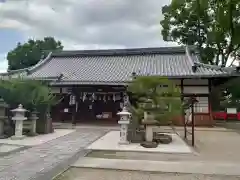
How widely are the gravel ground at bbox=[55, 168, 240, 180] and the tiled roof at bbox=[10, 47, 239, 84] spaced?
10064mm

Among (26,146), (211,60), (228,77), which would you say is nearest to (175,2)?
(26,146)

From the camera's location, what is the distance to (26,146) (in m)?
7.60

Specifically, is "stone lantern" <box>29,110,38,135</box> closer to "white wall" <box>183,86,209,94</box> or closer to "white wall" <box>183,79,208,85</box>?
"white wall" <box>183,86,209,94</box>

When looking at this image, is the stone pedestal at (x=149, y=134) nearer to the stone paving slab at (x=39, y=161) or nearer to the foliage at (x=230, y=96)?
the stone paving slab at (x=39, y=161)

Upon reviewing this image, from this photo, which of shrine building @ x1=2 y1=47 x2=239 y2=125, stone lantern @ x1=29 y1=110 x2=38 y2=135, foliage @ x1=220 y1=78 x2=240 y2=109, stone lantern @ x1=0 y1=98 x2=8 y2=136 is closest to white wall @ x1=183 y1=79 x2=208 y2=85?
shrine building @ x1=2 y1=47 x2=239 y2=125

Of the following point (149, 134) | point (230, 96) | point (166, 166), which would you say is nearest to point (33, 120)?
point (149, 134)

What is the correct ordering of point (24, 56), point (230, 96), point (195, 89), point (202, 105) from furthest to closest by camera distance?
Answer: point (24, 56), point (230, 96), point (195, 89), point (202, 105)

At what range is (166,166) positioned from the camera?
555 cm

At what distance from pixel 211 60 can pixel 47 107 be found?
18.0 metres

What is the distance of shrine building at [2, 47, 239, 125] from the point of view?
595 inches

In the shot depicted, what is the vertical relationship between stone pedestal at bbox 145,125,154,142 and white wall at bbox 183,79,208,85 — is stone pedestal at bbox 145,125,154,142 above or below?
below

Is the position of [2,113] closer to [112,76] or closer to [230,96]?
[112,76]

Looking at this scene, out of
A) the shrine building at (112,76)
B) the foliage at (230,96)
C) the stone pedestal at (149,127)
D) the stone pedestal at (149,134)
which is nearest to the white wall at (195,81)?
the shrine building at (112,76)

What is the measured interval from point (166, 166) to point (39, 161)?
287cm
